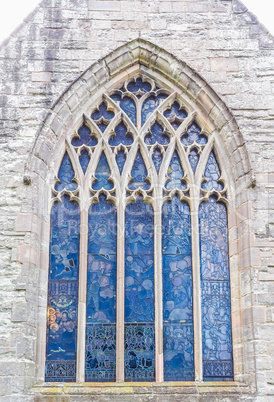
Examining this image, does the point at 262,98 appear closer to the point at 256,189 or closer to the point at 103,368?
the point at 256,189

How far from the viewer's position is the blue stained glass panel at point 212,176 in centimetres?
899

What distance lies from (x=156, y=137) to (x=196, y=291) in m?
2.33

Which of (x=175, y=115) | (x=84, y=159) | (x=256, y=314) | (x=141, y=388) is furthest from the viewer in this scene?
(x=175, y=115)

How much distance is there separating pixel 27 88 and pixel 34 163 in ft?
3.76

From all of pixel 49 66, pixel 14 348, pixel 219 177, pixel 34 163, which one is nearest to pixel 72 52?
pixel 49 66

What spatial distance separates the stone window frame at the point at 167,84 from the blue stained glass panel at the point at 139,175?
1.03 meters

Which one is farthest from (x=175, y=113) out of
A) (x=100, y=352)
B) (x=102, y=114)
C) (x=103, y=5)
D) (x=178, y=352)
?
(x=100, y=352)

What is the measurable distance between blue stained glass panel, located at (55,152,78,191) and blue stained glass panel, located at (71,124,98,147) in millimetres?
265

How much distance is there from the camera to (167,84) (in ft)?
30.8

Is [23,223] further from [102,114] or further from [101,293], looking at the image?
[102,114]

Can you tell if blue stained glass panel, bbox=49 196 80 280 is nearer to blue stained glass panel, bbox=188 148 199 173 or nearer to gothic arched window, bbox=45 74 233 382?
gothic arched window, bbox=45 74 233 382

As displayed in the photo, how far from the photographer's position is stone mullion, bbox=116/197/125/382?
26.5 ft

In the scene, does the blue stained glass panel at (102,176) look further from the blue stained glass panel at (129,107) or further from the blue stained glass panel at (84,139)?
the blue stained glass panel at (129,107)

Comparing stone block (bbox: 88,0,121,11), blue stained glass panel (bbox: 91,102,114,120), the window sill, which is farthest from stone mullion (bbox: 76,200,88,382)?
stone block (bbox: 88,0,121,11)
